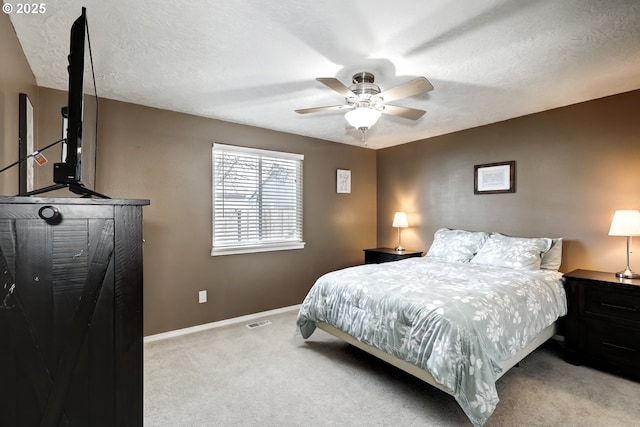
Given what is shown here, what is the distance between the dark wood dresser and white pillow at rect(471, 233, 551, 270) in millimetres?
3273

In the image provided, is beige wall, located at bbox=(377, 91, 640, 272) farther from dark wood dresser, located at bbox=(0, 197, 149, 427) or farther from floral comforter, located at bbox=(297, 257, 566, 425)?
dark wood dresser, located at bbox=(0, 197, 149, 427)

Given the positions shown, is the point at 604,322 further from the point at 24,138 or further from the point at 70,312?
the point at 24,138

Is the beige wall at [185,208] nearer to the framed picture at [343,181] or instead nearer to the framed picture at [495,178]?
the framed picture at [343,181]

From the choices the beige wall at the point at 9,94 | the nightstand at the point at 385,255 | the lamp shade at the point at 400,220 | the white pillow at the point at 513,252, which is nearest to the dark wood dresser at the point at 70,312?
the beige wall at the point at 9,94

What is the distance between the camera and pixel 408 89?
84.3 inches

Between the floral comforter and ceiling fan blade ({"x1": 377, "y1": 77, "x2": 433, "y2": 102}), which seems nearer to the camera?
the floral comforter

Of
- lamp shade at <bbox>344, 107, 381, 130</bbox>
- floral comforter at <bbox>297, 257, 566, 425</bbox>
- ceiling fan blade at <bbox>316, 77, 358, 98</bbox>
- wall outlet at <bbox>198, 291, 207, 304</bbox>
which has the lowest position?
wall outlet at <bbox>198, 291, 207, 304</bbox>

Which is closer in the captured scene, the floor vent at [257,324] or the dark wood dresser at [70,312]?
the dark wood dresser at [70,312]

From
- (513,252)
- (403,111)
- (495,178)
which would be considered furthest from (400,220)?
(403,111)

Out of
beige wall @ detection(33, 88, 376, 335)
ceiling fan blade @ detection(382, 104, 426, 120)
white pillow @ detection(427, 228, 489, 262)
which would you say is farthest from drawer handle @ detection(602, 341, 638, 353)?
beige wall @ detection(33, 88, 376, 335)

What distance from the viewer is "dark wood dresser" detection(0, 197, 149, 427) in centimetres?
79

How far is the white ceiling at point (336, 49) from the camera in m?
1.69

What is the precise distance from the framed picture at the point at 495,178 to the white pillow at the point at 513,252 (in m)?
0.65

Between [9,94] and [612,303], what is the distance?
14.6 ft
